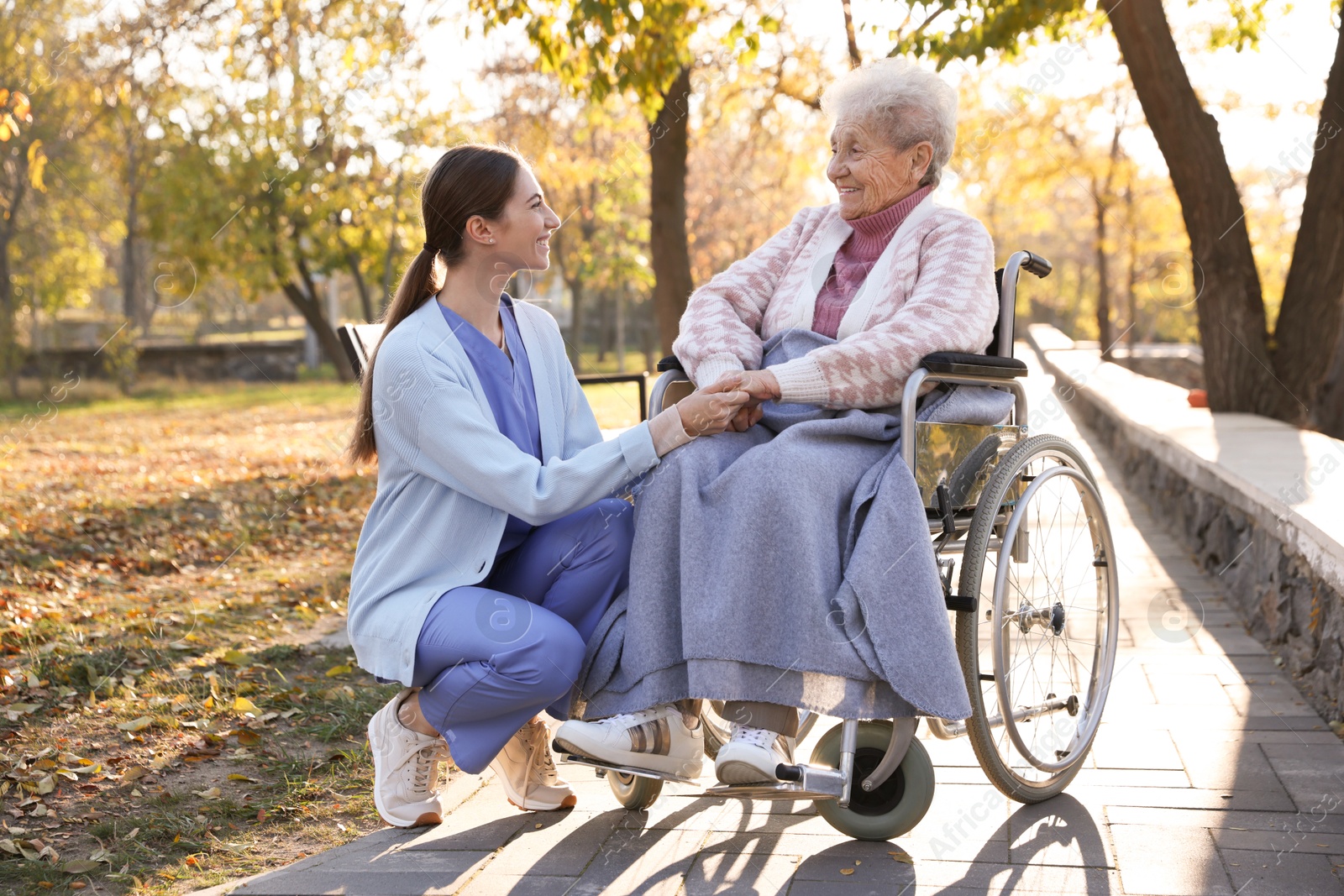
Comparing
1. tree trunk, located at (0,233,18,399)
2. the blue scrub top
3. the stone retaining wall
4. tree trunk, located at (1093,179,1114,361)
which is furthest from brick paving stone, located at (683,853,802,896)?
tree trunk, located at (0,233,18,399)

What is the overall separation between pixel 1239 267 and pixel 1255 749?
17.2 feet

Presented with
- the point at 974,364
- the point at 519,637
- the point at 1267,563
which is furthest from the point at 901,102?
the point at 1267,563

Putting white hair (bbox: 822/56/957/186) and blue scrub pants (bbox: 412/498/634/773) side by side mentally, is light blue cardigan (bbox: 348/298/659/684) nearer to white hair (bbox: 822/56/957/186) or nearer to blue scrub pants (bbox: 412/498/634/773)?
blue scrub pants (bbox: 412/498/634/773)

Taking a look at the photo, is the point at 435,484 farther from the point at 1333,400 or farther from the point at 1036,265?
the point at 1333,400

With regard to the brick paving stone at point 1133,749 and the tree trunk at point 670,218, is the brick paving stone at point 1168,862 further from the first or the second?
the tree trunk at point 670,218

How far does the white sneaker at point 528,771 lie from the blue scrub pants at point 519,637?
129 mm

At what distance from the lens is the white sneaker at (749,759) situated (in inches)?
86.0

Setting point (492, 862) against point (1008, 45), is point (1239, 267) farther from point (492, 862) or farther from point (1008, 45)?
point (492, 862)

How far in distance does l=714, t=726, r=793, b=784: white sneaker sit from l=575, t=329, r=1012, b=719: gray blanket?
0.25 ft

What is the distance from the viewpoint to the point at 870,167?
2.75 m

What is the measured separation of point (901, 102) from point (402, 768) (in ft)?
5.62

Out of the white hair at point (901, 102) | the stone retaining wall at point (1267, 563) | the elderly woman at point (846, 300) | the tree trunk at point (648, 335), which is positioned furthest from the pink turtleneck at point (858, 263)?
the tree trunk at point (648, 335)

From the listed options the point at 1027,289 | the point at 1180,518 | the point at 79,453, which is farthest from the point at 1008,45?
the point at 1027,289

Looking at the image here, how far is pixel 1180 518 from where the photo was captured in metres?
5.77
